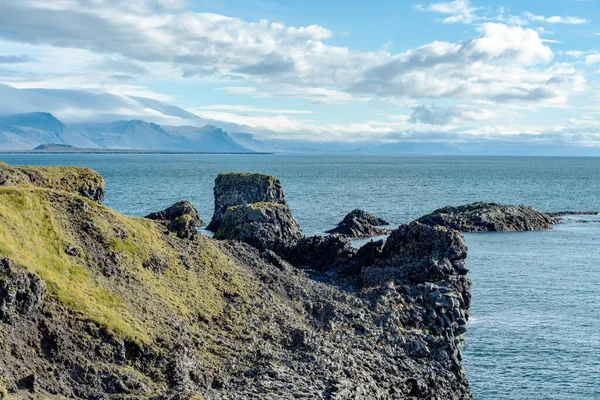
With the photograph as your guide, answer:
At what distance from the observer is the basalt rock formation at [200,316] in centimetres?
3806

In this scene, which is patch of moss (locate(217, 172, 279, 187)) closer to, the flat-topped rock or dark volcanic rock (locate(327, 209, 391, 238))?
dark volcanic rock (locate(327, 209, 391, 238))

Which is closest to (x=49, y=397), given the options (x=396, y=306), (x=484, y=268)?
(x=396, y=306)

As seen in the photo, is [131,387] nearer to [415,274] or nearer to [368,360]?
[368,360]

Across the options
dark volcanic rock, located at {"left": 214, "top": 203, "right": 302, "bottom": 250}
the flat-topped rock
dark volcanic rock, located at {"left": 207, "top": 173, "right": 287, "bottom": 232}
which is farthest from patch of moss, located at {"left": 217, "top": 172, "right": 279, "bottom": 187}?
the flat-topped rock

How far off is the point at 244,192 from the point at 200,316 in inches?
3455

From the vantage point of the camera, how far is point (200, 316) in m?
49.5

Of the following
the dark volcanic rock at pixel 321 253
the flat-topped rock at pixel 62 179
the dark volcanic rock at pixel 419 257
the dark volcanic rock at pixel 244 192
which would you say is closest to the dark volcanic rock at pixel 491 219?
the dark volcanic rock at pixel 244 192

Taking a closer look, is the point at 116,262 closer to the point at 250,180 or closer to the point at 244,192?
the point at 244,192

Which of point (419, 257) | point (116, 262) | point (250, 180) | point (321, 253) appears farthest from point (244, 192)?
→ point (116, 262)

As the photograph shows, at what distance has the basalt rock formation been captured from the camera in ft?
125

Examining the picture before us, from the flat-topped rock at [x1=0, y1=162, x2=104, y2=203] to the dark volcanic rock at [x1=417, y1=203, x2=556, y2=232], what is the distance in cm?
6641

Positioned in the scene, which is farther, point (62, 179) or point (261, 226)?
point (62, 179)

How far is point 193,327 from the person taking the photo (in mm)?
47281

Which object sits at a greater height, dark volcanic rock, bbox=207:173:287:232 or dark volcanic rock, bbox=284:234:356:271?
dark volcanic rock, bbox=207:173:287:232
